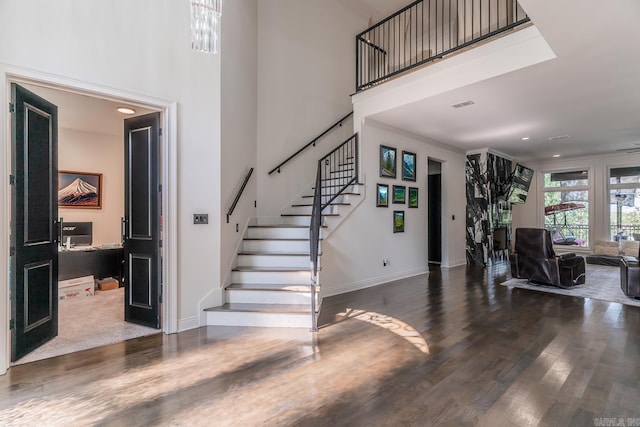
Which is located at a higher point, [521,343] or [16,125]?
[16,125]

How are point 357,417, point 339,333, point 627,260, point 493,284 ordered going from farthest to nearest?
point 493,284
point 627,260
point 339,333
point 357,417

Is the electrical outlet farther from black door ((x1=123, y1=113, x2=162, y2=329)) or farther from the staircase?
the staircase

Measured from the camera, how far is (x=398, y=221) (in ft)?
20.8

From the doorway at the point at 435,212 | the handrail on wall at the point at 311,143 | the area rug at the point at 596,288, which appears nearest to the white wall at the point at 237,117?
the handrail on wall at the point at 311,143

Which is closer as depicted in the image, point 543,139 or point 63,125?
point 63,125

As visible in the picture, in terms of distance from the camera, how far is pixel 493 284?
18.8ft

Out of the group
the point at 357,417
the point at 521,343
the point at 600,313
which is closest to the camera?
the point at 357,417

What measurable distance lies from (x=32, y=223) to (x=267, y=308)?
2.45 m

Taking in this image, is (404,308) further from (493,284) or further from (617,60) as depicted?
(617,60)

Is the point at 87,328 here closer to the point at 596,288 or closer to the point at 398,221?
the point at 398,221

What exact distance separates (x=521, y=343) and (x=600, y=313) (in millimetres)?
1877

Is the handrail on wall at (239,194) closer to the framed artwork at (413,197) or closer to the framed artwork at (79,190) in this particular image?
the framed artwork at (413,197)

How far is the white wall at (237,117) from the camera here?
157 inches

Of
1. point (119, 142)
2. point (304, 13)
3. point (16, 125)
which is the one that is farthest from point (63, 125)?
point (304, 13)
